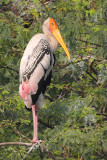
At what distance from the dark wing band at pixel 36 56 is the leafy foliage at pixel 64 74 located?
2.11 feet

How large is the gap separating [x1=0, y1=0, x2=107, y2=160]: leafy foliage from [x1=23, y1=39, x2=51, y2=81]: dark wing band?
0.64m

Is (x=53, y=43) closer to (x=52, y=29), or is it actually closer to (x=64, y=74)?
(x=52, y=29)

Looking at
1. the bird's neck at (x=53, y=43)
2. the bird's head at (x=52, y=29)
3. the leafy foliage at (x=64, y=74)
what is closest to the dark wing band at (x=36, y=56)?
the bird's neck at (x=53, y=43)

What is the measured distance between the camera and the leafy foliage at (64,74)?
6.07 metres

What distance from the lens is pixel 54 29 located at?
6098 mm

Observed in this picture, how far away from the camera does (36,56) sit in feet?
18.1

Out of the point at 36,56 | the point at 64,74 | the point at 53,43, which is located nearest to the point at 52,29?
the point at 53,43

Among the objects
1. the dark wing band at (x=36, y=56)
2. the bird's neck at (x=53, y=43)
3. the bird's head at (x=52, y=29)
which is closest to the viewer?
the dark wing band at (x=36, y=56)

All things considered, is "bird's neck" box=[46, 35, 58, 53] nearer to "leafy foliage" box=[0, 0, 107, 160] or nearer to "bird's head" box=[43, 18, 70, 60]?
"bird's head" box=[43, 18, 70, 60]

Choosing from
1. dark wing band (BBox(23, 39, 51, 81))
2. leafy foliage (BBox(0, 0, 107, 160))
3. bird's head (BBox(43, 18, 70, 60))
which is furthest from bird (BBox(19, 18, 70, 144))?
leafy foliage (BBox(0, 0, 107, 160))

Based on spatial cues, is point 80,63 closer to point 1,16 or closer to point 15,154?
point 1,16

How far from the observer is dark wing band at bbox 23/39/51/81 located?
5.44 m

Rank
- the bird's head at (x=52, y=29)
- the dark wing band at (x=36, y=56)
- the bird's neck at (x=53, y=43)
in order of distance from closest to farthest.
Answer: the dark wing band at (x=36, y=56) → the bird's neck at (x=53, y=43) → the bird's head at (x=52, y=29)

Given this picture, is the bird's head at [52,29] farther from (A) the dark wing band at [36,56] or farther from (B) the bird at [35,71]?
(A) the dark wing band at [36,56]
